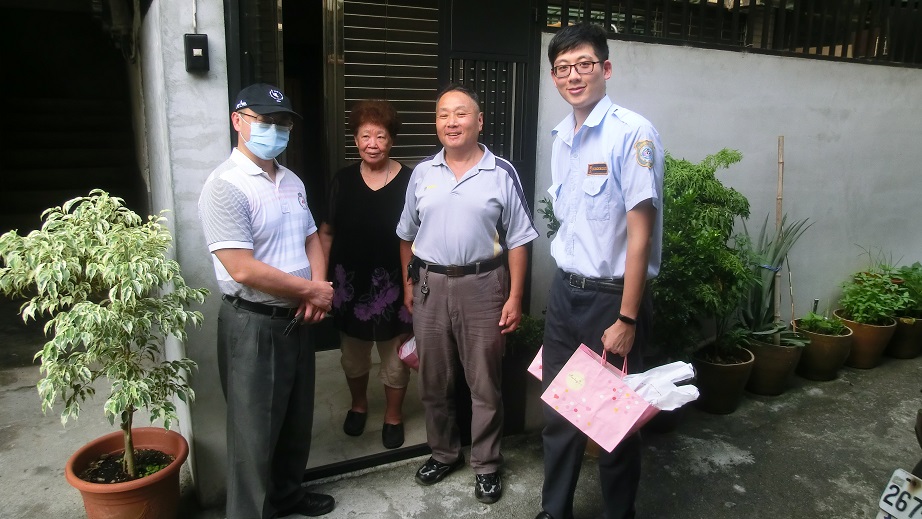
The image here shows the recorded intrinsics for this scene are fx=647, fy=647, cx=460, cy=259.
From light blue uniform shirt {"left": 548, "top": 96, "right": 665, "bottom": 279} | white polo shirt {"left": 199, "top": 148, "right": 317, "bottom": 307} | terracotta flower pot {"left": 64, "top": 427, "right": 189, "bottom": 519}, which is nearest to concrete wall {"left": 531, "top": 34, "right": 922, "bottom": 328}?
light blue uniform shirt {"left": 548, "top": 96, "right": 665, "bottom": 279}

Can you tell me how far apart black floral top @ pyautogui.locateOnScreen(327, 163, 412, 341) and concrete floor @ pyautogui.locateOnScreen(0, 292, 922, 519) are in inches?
29.0

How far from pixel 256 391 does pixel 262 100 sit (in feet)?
3.63

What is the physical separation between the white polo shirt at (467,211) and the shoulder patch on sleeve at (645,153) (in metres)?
0.73

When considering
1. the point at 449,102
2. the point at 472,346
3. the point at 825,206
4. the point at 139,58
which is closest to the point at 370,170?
the point at 449,102

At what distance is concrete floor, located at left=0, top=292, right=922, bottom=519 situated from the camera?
3004 millimetres

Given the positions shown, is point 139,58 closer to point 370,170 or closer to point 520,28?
point 370,170

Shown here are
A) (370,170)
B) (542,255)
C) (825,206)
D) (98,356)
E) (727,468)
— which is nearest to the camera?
(98,356)

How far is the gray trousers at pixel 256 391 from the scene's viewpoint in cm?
248

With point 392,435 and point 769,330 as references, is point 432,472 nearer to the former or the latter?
point 392,435

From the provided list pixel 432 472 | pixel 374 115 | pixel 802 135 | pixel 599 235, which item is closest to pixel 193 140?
pixel 374 115

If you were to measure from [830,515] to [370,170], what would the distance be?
107 inches

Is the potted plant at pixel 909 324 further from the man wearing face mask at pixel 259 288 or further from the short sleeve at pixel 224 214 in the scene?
the short sleeve at pixel 224 214

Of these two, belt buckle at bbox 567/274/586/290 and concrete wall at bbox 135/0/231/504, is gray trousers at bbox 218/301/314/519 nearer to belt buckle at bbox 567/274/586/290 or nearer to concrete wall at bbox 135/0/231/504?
concrete wall at bbox 135/0/231/504

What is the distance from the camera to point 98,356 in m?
2.35
